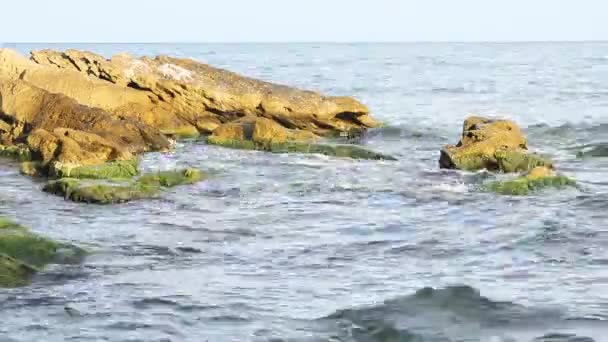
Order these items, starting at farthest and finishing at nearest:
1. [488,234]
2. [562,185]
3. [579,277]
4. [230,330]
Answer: [562,185]
[488,234]
[579,277]
[230,330]

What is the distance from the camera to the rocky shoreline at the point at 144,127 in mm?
17016

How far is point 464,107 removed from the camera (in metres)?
38.6

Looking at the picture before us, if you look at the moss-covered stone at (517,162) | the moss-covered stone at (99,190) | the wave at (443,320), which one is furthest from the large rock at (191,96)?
the wave at (443,320)

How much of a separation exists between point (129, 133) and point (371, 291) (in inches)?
536

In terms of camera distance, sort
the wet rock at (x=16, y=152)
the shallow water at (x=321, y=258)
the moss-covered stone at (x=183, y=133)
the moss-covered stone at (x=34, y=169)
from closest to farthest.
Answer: the shallow water at (x=321, y=258)
the moss-covered stone at (x=34, y=169)
the wet rock at (x=16, y=152)
the moss-covered stone at (x=183, y=133)

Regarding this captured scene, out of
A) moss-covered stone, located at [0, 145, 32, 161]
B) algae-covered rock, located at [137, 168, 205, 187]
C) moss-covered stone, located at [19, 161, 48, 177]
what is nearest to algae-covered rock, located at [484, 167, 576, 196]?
algae-covered rock, located at [137, 168, 205, 187]

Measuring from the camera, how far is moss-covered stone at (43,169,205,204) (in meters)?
16.0

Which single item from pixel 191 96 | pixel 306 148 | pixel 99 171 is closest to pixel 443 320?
pixel 99 171

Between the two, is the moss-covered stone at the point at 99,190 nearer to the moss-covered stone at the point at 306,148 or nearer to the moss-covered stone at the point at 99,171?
the moss-covered stone at the point at 99,171

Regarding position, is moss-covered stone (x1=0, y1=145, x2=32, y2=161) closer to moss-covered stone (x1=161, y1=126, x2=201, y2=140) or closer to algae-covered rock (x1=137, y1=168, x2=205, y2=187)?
algae-covered rock (x1=137, y1=168, x2=205, y2=187)

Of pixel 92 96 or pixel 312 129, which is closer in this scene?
pixel 92 96

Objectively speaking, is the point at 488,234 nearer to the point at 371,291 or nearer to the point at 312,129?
the point at 371,291

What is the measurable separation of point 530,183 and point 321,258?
631 centimetres

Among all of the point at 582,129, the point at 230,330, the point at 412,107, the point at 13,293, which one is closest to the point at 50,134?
the point at 13,293
